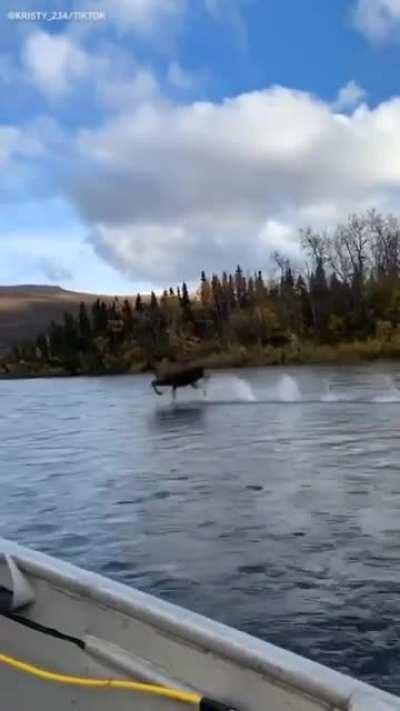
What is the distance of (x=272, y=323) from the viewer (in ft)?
314

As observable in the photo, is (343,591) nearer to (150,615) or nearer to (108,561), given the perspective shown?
(108,561)

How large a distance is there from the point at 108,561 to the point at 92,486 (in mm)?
5250

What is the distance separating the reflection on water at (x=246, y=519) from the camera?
253 inches

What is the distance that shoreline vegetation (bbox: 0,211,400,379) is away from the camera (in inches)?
3253

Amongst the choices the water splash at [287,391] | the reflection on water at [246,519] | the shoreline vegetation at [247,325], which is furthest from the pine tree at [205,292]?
the reflection on water at [246,519]

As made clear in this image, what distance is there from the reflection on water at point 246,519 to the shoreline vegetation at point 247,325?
2264 inches

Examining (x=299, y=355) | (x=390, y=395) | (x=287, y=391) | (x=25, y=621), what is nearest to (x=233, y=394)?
(x=287, y=391)

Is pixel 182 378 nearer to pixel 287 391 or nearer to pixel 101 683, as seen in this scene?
pixel 287 391

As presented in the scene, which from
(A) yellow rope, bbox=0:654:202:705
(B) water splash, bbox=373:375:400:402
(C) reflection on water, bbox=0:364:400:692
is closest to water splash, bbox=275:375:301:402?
(B) water splash, bbox=373:375:400:402

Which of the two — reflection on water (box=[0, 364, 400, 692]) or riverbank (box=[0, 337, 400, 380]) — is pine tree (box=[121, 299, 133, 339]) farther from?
reflection on water (box=[0, 364, 400, 692])

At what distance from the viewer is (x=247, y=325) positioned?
95.9 metres

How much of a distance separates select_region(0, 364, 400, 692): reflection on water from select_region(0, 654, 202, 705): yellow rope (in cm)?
251

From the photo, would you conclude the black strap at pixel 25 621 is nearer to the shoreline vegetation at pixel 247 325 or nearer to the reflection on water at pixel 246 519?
the reflection on water at pixel 246 519

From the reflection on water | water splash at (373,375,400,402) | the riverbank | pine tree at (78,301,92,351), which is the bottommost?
water splash at (373,375,400,402)
